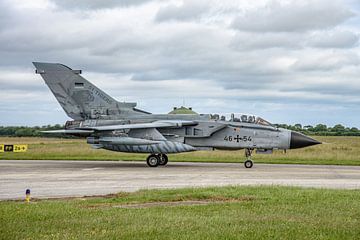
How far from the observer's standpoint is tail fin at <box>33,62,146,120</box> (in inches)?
1089

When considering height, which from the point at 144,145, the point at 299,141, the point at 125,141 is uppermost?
the point at 299,141

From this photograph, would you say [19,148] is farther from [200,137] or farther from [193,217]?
[193,217]

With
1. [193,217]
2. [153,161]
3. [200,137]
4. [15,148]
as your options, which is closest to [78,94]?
[153,161]

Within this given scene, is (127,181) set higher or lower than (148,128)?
lower

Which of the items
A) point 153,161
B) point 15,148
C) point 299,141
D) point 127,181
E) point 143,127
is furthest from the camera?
point 15,148

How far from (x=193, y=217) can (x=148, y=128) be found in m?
16.7

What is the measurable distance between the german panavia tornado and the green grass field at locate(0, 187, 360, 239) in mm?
12571

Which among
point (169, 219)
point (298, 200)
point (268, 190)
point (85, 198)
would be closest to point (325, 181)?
point (268, 190)

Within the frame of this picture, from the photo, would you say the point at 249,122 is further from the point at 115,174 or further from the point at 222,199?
the point at 222,199

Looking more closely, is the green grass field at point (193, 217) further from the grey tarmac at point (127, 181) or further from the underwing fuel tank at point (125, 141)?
the underwing fuel tank at point (125, 141)

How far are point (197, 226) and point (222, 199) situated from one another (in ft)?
13.7

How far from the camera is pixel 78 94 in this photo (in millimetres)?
27656

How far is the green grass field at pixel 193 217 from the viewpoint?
316 inches

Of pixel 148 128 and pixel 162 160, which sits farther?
pixel 162 160
